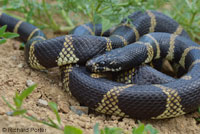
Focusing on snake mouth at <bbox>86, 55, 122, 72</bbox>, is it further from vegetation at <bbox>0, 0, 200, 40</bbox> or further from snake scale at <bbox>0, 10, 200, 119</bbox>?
vegetation at <bbox>0, 0, 200, 40</bbox>

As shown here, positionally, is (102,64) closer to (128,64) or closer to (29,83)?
(128,64)

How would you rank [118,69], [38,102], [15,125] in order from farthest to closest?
[118,69], [38,102], [15,125]

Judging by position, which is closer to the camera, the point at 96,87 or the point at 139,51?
the point at 96,87

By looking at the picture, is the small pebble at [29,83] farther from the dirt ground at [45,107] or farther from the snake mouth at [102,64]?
the snake mouth at [102,64]

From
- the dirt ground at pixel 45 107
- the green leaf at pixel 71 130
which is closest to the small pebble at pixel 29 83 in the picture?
the dirt ground at pixel 45 107

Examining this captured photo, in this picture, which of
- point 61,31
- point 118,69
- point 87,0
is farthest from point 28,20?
point 118,69

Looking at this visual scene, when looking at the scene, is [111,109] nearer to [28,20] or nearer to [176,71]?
[176,71]
